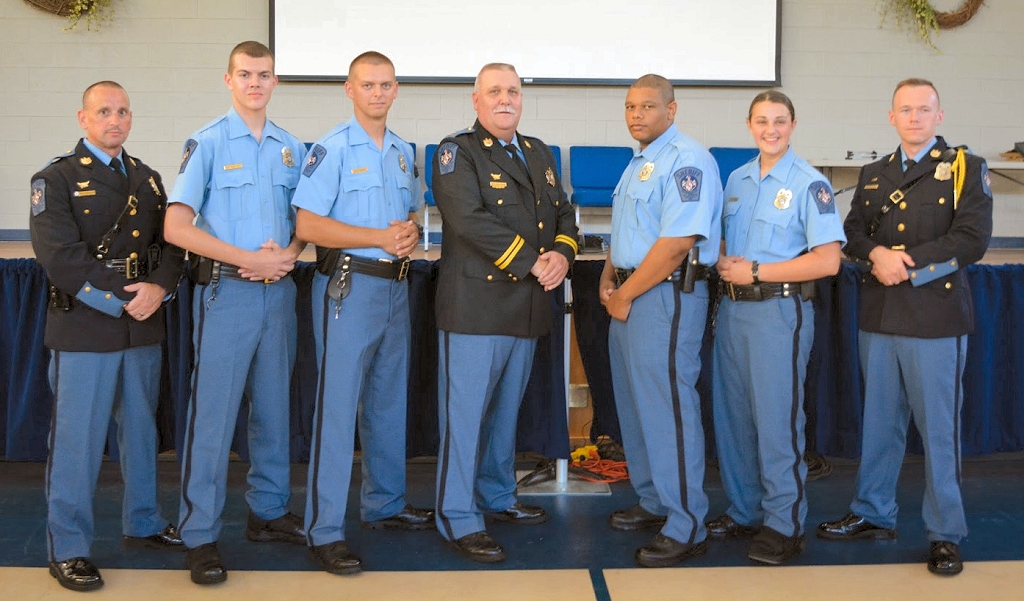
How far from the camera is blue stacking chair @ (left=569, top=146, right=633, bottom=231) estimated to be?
739 centimetres

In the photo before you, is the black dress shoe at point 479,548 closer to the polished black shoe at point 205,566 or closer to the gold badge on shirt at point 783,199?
the polished black shoe at point 205,566

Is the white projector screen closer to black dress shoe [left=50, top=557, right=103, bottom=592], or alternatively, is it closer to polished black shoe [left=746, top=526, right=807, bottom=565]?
polished black shoe [left=746, top=526, right=807, bottom=565]

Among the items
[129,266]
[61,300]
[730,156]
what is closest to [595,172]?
[730,156]

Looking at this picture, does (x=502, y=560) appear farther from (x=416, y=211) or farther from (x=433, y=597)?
(x=416, y=211)

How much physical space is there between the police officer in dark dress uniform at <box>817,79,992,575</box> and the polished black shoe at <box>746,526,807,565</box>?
415 millimetres

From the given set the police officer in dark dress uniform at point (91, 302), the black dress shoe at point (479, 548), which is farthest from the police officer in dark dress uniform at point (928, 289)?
the police officer in dark dress uniform at point (91, 302)

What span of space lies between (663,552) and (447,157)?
1.47m

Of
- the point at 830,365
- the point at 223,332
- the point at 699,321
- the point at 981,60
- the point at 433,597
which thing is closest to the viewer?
the point at 433,597

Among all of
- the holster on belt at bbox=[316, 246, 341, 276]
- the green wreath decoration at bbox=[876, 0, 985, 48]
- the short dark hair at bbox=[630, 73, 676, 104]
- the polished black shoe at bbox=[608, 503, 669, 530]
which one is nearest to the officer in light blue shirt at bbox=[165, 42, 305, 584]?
the holster on belt at bbox=[316, 246, 341, 276]

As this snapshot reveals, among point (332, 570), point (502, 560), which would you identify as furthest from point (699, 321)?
point (332, 570)

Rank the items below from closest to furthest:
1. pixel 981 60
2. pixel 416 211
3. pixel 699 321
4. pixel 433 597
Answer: pixel 433 597 → pixel 699 321 → pixel 416 211 → pixel 981 60

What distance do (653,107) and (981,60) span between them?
6.36 meters

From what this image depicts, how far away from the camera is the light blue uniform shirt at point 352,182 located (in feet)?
9.81

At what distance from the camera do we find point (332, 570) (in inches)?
115
